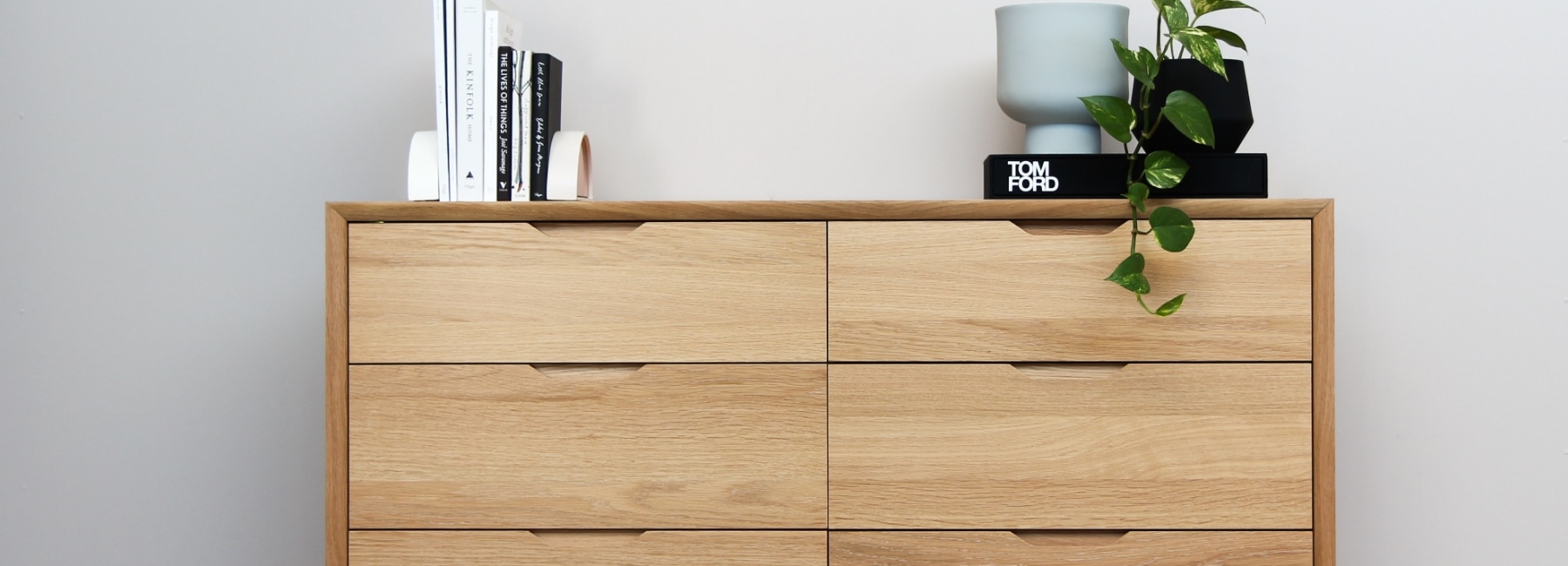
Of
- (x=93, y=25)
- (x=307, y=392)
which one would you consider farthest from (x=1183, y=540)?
(x=93, y=25)

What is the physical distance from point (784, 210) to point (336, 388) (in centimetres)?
52

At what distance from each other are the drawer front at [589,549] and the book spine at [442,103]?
0.39 meters

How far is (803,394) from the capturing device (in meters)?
1.05

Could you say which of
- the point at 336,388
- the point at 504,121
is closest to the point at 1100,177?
the point at 504,121

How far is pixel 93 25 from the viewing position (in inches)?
56.2

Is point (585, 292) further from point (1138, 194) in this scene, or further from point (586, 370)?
point (1138, 194)

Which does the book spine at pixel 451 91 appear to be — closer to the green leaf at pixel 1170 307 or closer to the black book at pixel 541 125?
the black book at pixel 541 125

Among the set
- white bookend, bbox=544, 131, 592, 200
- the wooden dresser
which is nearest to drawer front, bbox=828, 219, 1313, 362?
the wooden dresser

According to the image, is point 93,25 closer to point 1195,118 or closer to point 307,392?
point 307,392

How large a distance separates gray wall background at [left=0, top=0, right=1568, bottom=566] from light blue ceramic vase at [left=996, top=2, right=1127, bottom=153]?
191mm

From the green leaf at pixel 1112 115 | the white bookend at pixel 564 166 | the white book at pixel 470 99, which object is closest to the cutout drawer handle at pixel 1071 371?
the green leaf at pixel 1112 115

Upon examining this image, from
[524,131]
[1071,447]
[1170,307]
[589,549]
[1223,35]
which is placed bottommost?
[589,549]

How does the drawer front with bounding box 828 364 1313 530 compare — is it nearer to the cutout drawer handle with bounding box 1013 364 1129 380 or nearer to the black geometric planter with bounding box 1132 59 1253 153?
the cutout drawer handle with bounding box 1013 364 1129 380

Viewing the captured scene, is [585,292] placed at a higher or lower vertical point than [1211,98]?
lower
